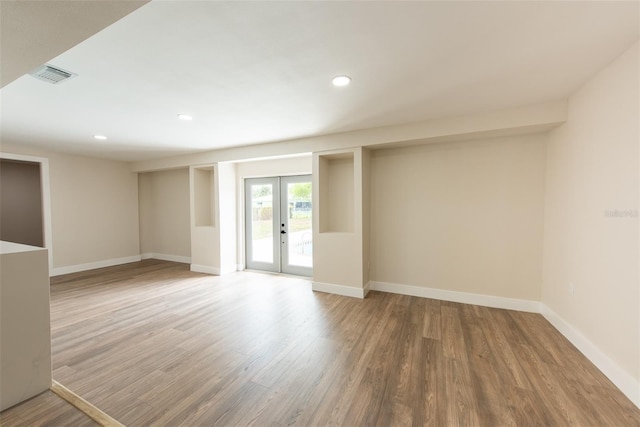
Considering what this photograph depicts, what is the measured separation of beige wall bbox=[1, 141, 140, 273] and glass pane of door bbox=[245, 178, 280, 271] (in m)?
3.34

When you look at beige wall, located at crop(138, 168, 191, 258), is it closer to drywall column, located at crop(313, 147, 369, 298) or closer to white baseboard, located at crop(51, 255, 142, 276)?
white baseboard, located at crop(51, 255, 142, 276)

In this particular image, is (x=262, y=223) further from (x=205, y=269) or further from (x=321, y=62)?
(x=321, y=62)

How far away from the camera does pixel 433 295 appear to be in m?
3.75

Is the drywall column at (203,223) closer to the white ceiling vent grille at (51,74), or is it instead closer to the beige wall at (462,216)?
the white ceiling vent grille at (51,74)

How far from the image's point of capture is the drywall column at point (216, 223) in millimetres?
5137

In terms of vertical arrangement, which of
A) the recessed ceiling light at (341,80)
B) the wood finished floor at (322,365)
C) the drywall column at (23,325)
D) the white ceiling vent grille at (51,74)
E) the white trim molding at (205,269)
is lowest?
the wood finished floor at (322,365)

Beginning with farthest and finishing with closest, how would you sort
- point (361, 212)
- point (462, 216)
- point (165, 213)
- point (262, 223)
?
1. point (165, 213)
2. point (262, 223)
3. point (361, 212)
4. point (462, 216)

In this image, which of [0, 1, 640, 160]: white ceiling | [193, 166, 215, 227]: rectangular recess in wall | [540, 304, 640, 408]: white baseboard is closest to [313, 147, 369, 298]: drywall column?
[0, 1, 640, 160]: white ceiling

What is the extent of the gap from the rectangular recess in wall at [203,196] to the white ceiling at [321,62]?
86.1 inches

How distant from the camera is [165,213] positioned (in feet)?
21.3

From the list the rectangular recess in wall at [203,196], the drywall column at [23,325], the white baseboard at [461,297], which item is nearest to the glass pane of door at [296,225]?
the white baseboard at [461,297]

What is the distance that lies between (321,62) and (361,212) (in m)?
2.29

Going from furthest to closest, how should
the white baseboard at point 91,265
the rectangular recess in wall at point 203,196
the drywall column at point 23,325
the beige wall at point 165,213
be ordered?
1. the beige wall at point 165,213
2. the rectangular recess in wall at point 203,196
3. the white baseboard at point 91,265
4. the drywall column at point 23,325

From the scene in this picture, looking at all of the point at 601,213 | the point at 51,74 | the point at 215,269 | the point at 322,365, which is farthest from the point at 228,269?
the point at 601,213
